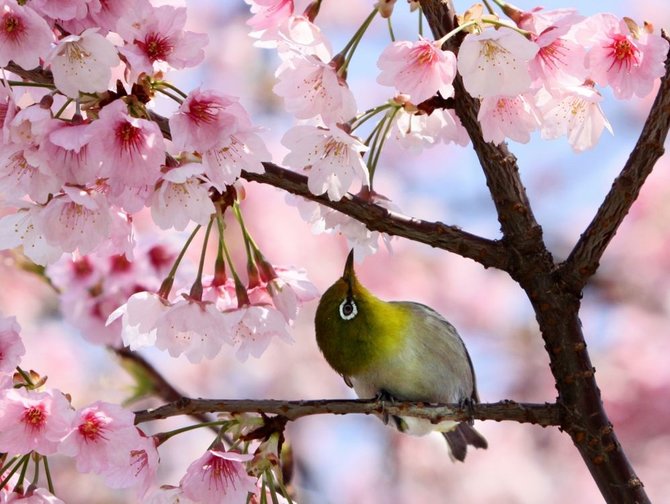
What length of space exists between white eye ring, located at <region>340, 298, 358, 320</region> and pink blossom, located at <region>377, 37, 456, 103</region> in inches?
57.6

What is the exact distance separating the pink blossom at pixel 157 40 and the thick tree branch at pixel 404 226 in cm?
34

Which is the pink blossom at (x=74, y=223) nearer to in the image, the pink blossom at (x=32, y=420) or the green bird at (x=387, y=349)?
the pink blossom at (x=32, y=420)

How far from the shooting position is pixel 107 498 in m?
6.00

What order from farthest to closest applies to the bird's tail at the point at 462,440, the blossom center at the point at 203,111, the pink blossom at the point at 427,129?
the bird's tail at the point at 462,440, the pink blossom at the point at 427,129, the blossom center at the point at 203,111

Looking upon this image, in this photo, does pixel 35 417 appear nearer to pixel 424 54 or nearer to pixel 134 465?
pixel 134 465

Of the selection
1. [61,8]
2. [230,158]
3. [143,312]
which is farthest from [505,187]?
[61,8]

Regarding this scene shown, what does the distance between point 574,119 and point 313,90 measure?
24.5 inches

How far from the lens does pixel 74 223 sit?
7.40 ft

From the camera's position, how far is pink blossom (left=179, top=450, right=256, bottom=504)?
Answer: 2309mm

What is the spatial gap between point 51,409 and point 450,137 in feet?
4.01

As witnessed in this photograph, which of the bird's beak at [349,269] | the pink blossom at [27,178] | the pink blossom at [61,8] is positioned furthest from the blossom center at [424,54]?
the bird's beak at [349,269]

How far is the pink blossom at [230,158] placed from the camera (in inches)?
84.7

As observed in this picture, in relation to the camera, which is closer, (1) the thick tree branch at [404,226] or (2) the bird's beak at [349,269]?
(1) the thick tree branch at [404,226]

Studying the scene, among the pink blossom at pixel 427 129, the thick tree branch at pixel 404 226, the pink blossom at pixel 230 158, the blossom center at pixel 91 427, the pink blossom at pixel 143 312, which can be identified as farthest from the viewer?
the pink blossom at pixel 427 129
